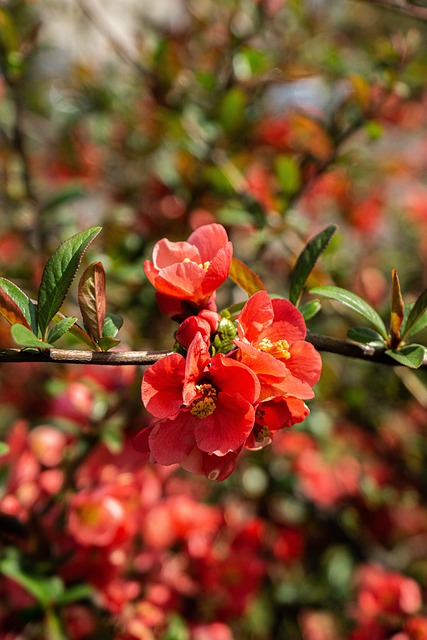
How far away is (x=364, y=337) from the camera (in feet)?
1.94

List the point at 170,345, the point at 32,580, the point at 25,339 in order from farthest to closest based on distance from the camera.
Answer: the point at 170,345 < the point at 32,580 < the point at 25,339

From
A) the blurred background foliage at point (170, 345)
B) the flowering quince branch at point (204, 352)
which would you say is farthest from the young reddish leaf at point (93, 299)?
the blurred background foliage at point (170, 345)

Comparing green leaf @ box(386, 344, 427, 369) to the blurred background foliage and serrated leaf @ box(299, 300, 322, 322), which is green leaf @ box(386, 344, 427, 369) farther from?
the blurred background foliage

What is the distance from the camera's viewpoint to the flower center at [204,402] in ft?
1.71

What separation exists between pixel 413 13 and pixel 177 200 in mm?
686

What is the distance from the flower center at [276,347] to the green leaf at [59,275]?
18 cm

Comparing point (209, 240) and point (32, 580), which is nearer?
point (209, 240)

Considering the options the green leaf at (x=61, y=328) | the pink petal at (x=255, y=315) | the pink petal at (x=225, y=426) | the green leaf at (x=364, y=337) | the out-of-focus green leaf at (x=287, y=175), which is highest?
the green leaf at (x=61, y=328)

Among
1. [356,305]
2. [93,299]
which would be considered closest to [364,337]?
[356,305]

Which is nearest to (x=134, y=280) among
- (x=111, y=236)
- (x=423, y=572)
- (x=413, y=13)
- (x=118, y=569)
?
(x=111, y=236)

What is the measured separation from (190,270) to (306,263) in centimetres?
15

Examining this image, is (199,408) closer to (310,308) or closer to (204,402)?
(204,402)

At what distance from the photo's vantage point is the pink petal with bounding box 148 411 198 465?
52cm

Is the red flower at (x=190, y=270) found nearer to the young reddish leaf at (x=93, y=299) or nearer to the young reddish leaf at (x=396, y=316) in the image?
the young reddish leaf at (x=93, y=299)
